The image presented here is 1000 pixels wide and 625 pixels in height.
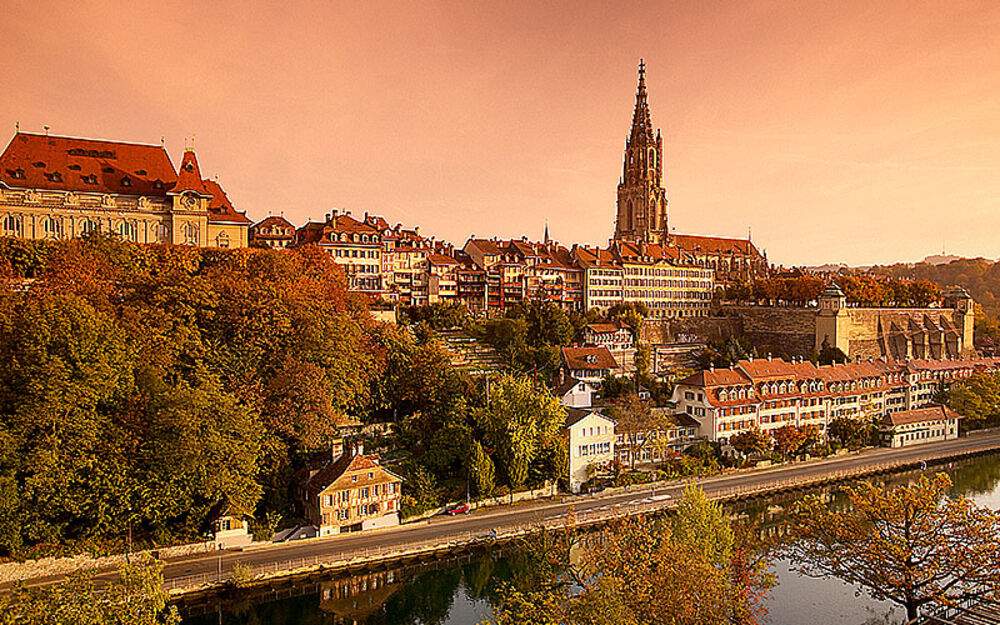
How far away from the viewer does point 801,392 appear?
121ft

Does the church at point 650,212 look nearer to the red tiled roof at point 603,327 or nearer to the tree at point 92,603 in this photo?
the red tiled roof at point 603,327

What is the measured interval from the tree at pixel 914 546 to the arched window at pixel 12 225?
34.9 metres

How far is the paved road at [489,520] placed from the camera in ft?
71.6

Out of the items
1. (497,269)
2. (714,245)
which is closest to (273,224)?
(497,269)

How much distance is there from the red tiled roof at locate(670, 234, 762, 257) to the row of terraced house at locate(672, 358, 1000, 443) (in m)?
27.2

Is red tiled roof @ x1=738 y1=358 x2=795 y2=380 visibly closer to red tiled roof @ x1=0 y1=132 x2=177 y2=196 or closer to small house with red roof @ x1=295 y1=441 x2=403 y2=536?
small house with red roof @ x1=295 y1=441 x2=403 y2=536

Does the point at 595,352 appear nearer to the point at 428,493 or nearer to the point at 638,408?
the point at 638,408

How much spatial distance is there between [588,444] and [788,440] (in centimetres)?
1039

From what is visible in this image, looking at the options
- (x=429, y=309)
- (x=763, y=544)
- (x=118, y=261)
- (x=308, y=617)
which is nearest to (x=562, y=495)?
(x=763, y=544)

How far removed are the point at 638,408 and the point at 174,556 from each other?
19.6m

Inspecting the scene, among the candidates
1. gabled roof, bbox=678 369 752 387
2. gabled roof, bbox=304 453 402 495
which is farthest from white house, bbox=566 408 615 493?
gabled roof, bbox=304 453 402 495

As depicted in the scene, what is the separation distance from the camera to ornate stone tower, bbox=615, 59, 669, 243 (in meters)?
69.2

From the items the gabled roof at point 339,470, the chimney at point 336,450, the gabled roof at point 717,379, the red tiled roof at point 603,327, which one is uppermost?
the red tiled roof at point 603,327

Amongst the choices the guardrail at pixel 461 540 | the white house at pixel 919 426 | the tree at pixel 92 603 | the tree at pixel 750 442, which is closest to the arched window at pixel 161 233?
the guardrail at pixel 461 540
